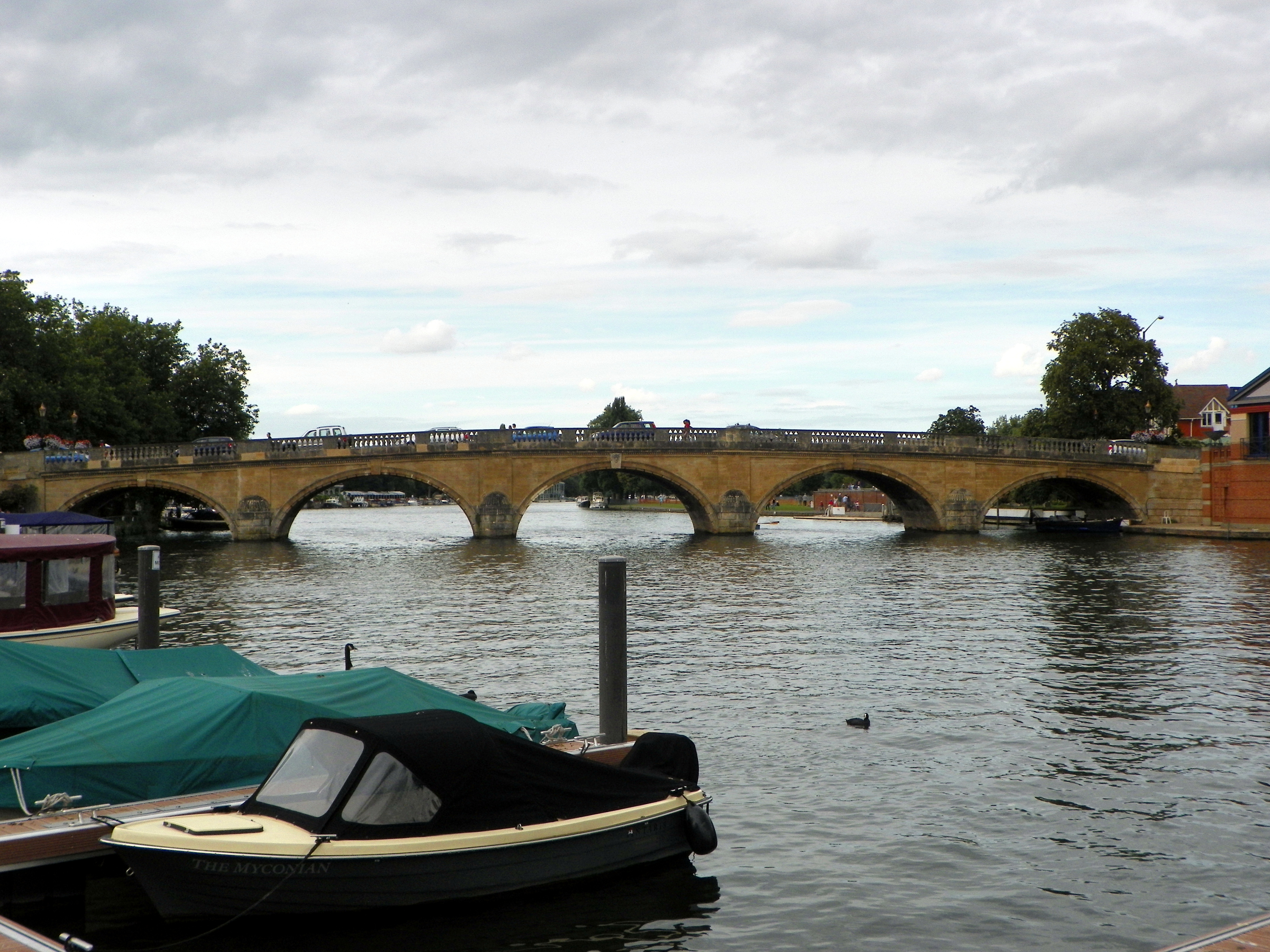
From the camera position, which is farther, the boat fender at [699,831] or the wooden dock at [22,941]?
the boat fender at [699,831]

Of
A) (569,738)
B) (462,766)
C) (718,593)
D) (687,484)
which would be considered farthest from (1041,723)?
(687,484)

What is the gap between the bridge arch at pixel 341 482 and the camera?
5897 cm

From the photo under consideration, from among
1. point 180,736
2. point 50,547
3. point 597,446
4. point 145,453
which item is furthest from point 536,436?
point 180,736

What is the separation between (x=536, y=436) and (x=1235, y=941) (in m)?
54.0

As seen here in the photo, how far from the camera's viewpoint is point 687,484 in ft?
207

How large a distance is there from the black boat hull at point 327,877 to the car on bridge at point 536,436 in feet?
164

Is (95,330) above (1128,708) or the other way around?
above

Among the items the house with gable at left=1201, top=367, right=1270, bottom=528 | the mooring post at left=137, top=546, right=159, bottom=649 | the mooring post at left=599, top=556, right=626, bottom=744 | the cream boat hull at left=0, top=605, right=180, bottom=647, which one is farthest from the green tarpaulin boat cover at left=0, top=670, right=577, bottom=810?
the house with gable at left=1201, top=367, right=1270, bottom=528

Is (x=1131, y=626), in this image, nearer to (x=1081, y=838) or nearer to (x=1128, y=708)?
(x=1128, y=708)

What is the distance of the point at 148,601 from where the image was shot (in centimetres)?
1872

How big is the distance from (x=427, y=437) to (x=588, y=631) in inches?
1323

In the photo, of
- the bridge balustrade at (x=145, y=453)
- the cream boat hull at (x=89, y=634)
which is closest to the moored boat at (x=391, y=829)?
the cream boat hull at (x=89, y=634)

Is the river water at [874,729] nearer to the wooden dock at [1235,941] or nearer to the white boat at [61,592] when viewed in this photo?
the wooden dock at [1235,941]

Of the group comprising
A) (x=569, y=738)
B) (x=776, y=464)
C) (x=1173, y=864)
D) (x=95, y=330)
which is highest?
(x=95, y=330)
